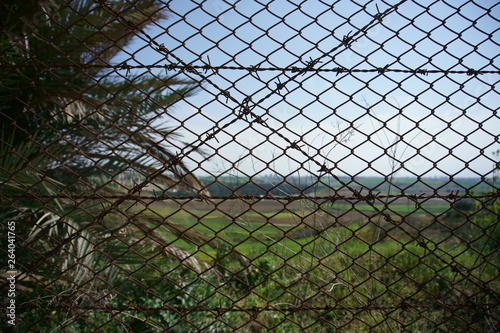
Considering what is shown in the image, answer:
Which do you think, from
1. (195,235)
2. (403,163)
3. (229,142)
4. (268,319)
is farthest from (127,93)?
(403,163)

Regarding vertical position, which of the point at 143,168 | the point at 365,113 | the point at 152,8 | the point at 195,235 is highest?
the point at 152,8

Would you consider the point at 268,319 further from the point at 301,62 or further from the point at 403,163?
the point at 301,62

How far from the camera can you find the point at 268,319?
3125 mm

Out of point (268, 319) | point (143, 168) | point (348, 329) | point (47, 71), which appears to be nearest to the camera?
point (47, 71)

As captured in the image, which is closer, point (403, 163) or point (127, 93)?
point (403, 163)

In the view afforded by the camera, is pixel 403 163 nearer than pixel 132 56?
No

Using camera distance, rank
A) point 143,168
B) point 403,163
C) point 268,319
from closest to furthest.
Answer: point 403,163 → point 268,319 → point 143,168

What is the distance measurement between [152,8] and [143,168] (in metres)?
1.67

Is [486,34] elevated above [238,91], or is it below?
above

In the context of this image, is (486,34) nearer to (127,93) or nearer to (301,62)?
(301,62)

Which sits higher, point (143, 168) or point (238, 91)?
point (238, 91)

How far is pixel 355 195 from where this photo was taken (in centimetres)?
153

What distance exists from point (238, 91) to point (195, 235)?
98.3 inches

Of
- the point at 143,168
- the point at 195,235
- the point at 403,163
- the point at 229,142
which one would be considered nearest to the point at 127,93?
the point at 143,168
